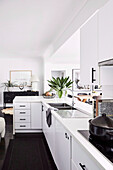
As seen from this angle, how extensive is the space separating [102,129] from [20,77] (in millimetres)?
8935

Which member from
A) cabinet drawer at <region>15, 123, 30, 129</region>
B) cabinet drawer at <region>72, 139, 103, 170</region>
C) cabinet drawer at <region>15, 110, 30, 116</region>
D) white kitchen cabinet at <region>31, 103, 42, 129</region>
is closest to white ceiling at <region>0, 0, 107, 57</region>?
cabinet drawer at <region>72, 139, 103, 170</region>

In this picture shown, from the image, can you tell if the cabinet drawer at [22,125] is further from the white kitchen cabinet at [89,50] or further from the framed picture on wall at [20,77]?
the framed picture on wall at [20,77]

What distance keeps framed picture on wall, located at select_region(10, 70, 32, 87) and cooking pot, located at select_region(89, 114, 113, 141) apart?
8.68 meters

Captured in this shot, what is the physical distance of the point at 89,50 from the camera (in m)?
2.07

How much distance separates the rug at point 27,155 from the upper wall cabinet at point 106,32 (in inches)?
81.1

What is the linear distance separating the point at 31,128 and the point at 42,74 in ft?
18.7

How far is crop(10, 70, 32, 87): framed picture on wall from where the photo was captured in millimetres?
10164

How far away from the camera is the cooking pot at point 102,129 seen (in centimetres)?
153

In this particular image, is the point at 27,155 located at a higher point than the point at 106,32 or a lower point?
lower

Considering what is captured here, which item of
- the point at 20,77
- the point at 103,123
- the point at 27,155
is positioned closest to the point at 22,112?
the point at 27,155

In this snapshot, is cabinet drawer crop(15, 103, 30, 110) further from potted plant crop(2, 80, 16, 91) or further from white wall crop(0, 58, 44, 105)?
white wall crop(0, 58, 44, 105)

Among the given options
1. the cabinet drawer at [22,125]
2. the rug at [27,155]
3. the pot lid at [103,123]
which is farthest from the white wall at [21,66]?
the pot lid at [103,123]

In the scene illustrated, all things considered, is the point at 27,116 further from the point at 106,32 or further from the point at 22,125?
the point at 106,32

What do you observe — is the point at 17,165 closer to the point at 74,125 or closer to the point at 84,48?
the point at 74,125
